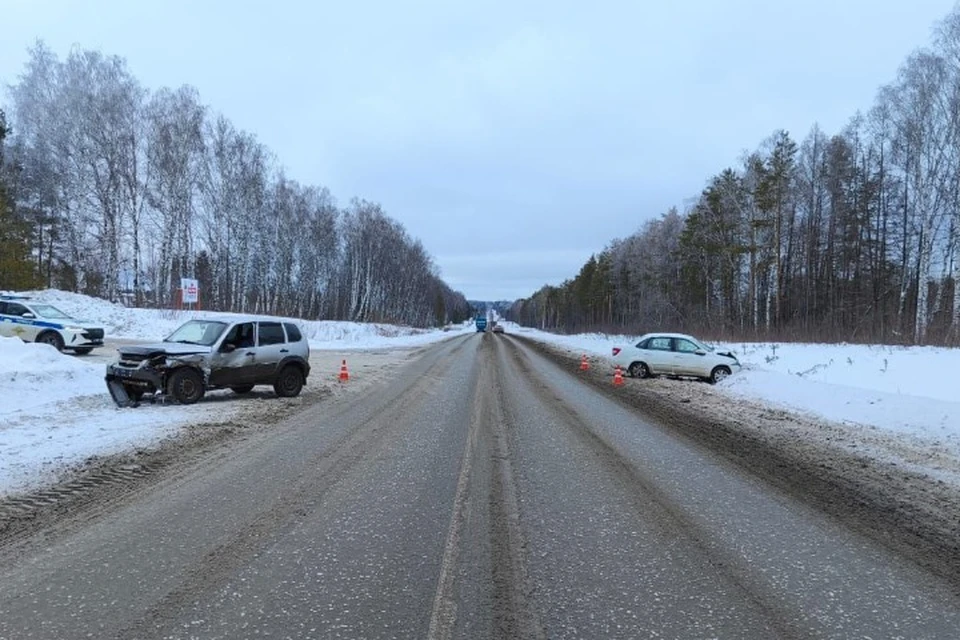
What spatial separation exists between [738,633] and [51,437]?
29.2ft

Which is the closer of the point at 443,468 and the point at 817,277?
the point at 443,468

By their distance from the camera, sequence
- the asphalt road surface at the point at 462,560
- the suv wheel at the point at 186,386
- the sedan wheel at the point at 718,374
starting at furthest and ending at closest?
1. the sedan wheel at the point at 718,374
2. the suv wheel at the point at 186,386
3. the asphalt road surface at the point at 462,560

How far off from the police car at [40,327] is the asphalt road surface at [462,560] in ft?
56.4

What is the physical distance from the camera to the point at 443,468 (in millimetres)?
7387

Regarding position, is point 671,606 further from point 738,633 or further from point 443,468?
point 443,468

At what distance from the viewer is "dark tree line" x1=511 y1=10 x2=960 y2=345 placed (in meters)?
30.7

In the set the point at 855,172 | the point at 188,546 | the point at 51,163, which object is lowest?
the point at 188,546

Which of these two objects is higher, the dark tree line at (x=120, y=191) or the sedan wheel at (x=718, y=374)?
the dark tree line at (x=120, y=191)

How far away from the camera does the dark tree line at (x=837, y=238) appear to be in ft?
101

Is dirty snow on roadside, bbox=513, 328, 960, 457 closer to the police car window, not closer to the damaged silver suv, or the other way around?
the damaged silver suv

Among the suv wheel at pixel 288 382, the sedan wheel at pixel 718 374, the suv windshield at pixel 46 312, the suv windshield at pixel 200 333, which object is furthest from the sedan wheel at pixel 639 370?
the suv windshield at pixel 46 312

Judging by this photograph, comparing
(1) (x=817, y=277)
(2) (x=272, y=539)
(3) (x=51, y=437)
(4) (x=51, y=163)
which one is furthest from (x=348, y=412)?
(1) (x=817, y=277)

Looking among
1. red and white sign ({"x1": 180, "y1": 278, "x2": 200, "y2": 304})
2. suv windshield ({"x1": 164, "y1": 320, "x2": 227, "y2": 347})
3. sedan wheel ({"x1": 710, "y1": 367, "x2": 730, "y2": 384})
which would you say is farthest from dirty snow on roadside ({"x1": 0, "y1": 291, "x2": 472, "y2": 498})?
red and white sign ({"x1": 180, "y1": 278, "x2": 200, "y2": 304})

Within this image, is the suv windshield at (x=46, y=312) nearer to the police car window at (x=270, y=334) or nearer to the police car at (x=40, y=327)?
the police car at (x=40, y=327)
